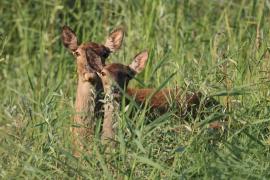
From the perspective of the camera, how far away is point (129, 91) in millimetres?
8078

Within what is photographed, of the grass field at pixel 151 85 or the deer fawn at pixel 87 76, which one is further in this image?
the deer fawn at pixel 87 76

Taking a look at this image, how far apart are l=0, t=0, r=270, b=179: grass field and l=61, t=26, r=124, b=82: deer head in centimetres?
31

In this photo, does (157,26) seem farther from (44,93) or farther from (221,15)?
(44,93)

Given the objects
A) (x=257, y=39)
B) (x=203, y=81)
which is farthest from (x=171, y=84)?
(x=203, y=81)

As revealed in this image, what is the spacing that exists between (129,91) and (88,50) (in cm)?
67

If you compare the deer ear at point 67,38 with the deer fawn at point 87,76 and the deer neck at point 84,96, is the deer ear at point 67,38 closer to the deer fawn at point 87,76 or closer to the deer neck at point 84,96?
the deer fawn at point 87,76

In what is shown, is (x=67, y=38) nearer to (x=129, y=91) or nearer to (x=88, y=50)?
(x=88, y=50)

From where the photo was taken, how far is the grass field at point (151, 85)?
578 centimetres

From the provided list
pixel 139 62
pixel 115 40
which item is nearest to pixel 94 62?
pixel 139 62

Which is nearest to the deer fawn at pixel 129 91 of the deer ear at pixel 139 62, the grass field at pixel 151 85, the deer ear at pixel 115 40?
the deer ear at pixel 139 62

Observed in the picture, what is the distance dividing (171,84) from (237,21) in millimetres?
1284

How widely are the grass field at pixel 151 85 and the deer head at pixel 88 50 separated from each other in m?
0.31

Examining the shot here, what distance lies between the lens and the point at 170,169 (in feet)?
18.7

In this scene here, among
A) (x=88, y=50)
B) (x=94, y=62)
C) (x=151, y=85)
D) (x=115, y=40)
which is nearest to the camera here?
(x=94, y=62)
